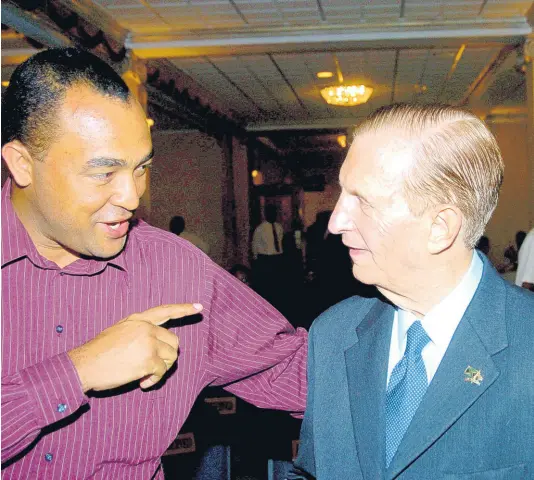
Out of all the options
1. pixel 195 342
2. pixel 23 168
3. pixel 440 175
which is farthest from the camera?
pixel 195 342

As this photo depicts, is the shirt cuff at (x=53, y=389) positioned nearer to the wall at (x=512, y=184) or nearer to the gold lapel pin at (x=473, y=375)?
the gold lapel pin at (x=473, y=375)

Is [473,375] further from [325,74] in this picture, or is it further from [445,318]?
[325,74]

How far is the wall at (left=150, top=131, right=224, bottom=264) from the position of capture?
45.3ft

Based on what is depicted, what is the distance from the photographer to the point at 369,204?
4.50 feet

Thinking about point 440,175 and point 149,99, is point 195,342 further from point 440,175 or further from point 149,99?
point 149,99

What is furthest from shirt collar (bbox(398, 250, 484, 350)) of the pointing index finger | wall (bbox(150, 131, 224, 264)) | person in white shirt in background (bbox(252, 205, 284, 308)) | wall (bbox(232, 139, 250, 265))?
wall (bbox(150, 131, 224, 264))

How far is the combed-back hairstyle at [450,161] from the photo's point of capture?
1.29m

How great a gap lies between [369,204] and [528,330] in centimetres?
42

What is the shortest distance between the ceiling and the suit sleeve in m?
4.87

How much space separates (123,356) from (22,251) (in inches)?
15.2

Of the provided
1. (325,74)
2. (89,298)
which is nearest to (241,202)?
(325,74)

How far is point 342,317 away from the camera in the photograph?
1.60 meters

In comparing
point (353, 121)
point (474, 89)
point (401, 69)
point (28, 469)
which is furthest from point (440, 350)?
point (353, 121)

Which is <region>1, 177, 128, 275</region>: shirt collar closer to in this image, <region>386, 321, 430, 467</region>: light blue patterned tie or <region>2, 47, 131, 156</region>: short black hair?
<region>2, 47, 131, 156</region>: short black hair
